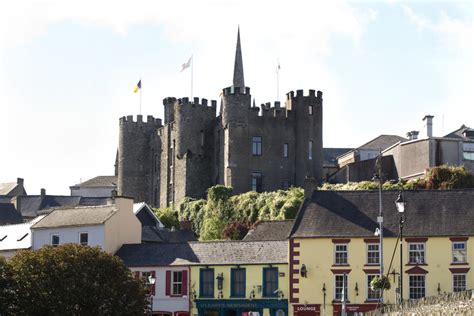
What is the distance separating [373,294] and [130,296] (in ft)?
42.2

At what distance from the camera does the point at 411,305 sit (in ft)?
150

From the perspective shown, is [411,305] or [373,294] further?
[373,294]

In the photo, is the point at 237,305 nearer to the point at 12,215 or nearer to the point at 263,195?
the point at 263,195

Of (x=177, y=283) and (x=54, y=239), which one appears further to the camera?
(x=54, y=239)

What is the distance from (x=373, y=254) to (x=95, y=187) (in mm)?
111891

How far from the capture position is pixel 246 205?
98625 mm

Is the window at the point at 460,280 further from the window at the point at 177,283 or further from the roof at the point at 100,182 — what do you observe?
the roof at the point at 100,182

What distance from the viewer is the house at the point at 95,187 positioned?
16950 centimetres

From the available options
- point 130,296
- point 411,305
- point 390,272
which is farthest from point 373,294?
point 411,305

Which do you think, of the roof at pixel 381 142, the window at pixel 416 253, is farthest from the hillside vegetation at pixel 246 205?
the roof at pixel 381 142

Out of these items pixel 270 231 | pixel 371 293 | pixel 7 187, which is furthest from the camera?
pixel 7 187

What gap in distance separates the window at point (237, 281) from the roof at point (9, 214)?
64.6 meters

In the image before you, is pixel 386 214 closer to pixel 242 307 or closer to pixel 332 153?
pixel 242 307

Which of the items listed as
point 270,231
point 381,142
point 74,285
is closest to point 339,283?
point 74,285
